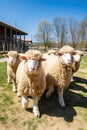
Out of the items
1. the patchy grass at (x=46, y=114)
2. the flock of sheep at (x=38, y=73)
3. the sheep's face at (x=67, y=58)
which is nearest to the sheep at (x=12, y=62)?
the flock of sheep at (x=38, y=73)

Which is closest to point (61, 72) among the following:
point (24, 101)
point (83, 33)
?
point (24, 101)

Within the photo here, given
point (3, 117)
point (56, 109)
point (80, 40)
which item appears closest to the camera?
point (3, 117)

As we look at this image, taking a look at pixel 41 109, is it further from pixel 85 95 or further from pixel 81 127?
pixel 85 95

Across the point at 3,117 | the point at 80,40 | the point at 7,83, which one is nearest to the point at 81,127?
the point at 3,117

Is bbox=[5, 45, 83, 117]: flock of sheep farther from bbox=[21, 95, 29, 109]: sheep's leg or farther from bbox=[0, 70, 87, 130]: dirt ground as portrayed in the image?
bbox=[0, 70, 87, 130]: dirt ground

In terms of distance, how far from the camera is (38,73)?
5090 millimetres

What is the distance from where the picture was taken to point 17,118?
520 centimetres

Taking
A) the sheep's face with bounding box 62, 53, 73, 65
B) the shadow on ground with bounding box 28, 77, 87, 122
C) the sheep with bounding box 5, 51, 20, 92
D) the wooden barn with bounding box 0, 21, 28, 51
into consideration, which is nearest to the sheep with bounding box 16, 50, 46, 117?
the shadow on ground with bounding box 28, 77, 87, 122

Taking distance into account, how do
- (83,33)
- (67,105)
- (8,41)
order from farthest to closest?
(83,33)
(8,41)
(67,105)

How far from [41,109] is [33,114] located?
16.6 inches

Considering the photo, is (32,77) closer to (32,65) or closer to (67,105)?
(32,65)

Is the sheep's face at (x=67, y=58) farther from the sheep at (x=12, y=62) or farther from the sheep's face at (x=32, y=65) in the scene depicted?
the sheep at (x=12, y=62)

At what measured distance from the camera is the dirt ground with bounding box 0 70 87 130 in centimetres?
501

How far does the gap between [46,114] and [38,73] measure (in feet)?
3.82
